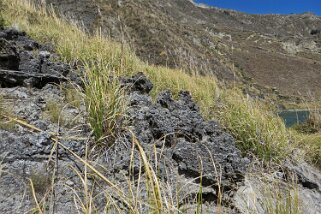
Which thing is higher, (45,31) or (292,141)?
(45,31)

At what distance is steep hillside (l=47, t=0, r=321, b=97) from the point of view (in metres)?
16.8

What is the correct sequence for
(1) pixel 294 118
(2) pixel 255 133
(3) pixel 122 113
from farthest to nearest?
(1) pixel 294 118 < (2) pixel 255 133 < (3) pixel 122 113

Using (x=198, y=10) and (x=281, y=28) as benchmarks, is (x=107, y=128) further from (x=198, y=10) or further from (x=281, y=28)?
(x=281, y=28)

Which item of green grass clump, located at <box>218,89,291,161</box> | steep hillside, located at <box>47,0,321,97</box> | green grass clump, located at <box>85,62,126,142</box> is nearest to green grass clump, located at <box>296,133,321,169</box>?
green grass clump, located at <box>218,89,291,161</box>

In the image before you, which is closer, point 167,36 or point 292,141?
point 292,141

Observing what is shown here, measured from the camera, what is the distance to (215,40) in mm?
39406

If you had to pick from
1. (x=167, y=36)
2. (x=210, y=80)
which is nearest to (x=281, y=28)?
(x=167, y=36)

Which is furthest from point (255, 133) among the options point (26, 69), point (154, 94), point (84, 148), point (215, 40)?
point (215, 40)

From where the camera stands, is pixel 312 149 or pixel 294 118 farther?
pixel 294 118

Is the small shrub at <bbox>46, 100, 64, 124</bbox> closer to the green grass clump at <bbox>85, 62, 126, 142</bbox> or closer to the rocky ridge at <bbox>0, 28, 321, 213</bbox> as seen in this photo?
the rocky ridge at <bbox>0, 28, 321, 213</bbox>

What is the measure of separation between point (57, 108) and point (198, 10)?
72.3 meters

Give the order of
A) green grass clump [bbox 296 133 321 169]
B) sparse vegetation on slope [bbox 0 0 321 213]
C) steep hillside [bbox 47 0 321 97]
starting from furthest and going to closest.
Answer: steep hillside [bbox 47 0 321 97] < green grass clump [bbox 296 133 321 169] < sparse vegetation on slope [bbox 0 0 321 213]

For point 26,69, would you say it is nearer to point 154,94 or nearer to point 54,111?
point 54,111

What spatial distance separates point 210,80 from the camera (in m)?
6.28
